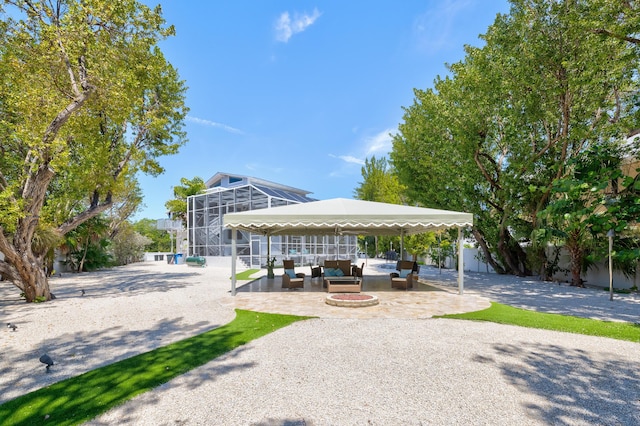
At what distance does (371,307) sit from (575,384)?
4.87 metres

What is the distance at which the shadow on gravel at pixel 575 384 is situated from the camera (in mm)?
3138

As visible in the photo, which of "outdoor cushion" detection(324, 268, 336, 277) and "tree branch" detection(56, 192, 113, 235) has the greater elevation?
"tree branch" detection(56, 192, 113, 235)

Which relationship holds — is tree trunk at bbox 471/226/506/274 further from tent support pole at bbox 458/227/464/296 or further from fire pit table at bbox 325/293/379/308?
fire pit table at bbox 325/293/379/308

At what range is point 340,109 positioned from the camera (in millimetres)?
21625

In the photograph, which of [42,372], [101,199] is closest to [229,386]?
[42,372]

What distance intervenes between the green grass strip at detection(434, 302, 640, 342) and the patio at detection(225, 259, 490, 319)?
1.98ft

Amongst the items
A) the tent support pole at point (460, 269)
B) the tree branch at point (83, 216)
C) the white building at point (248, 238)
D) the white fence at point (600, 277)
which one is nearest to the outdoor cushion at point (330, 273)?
the tent support pole at point (460, 269)

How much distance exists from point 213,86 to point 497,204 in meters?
16.5

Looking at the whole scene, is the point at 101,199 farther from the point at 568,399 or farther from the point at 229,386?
the point at 568,399

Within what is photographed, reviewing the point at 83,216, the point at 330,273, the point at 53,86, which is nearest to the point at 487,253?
the point at 330,273

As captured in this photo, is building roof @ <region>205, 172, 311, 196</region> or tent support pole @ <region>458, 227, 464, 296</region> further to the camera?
building roof @ <region>205, 172, 311, 196</region>

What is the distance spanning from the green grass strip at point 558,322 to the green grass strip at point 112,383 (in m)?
5.28

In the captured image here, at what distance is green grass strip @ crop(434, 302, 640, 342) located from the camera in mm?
5949

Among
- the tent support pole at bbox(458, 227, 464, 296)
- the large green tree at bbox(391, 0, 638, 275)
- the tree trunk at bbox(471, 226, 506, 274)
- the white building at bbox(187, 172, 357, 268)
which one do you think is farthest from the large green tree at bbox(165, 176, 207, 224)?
the tent support pole at bbox(458, 227, 464, 296)
